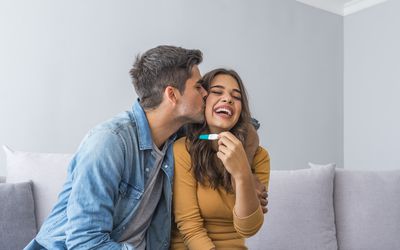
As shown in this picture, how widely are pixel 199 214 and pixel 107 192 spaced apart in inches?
15.0

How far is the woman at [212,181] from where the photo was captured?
135 cm

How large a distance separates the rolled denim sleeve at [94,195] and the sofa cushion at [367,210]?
1423 millimetres

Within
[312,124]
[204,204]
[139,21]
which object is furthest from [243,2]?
[204,204]

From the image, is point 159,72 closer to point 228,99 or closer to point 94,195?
point 228,99

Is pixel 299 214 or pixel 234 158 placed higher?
pixel 234 158

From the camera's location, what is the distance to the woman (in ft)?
4.42

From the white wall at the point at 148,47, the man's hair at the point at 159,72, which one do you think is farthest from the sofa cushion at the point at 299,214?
the white wall at the point at 148,47

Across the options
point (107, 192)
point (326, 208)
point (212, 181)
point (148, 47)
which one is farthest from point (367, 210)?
point (148, 47)

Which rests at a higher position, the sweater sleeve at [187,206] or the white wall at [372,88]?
the white wall at [372,88]

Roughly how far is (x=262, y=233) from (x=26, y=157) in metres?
1.18

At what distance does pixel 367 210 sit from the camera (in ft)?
7.04

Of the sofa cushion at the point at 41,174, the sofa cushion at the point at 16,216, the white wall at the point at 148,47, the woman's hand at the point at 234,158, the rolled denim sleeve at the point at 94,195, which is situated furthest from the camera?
the white wall at the point at 148,47

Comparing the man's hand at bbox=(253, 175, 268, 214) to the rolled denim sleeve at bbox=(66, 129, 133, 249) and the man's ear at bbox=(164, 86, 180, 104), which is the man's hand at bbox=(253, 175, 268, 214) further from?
the rolled denim sleeve at bbox=(66, 129, 133, 249)

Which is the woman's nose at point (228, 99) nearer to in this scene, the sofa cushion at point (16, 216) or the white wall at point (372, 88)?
the sofa cushion at point (16, 216)
